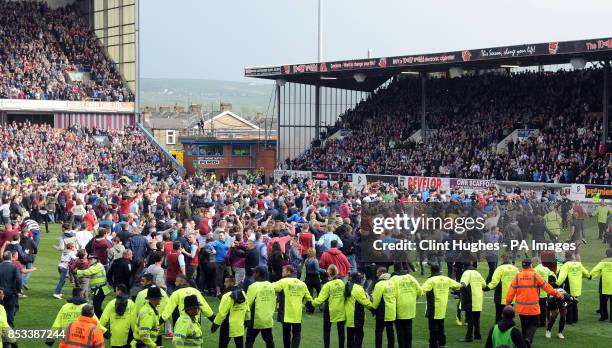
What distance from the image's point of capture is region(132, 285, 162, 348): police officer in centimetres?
1133

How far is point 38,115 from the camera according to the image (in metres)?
52.8

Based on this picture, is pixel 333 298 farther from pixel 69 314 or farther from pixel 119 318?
pixel 69 314

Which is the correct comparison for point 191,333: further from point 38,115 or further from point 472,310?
point 38,115

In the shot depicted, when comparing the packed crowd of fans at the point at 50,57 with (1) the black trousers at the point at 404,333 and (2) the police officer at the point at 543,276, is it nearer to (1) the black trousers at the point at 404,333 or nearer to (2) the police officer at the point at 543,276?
(2) the police officer at the point at 543,276

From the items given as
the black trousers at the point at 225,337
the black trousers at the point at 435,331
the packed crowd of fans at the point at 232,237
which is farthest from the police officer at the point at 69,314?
the black trousers at the point at 435,331

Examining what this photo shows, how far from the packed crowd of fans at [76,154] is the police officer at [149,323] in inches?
1256

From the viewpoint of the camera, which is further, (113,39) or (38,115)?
(113,39)

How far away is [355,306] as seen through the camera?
1323 cm

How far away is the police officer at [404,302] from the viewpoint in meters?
13.3

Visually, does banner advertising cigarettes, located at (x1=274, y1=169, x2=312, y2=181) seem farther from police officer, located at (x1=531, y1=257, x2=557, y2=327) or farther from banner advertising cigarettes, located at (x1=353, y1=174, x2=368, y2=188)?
police officer, located at (x1=531, y1=257, x2=557, y2=327)

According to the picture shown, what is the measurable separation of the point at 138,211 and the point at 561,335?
1461 cm

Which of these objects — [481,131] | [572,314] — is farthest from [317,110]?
[572,314]

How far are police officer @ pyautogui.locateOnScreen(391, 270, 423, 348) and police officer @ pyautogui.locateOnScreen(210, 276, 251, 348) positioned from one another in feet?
7.65

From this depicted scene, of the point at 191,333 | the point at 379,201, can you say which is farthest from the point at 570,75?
the point at 191,333
